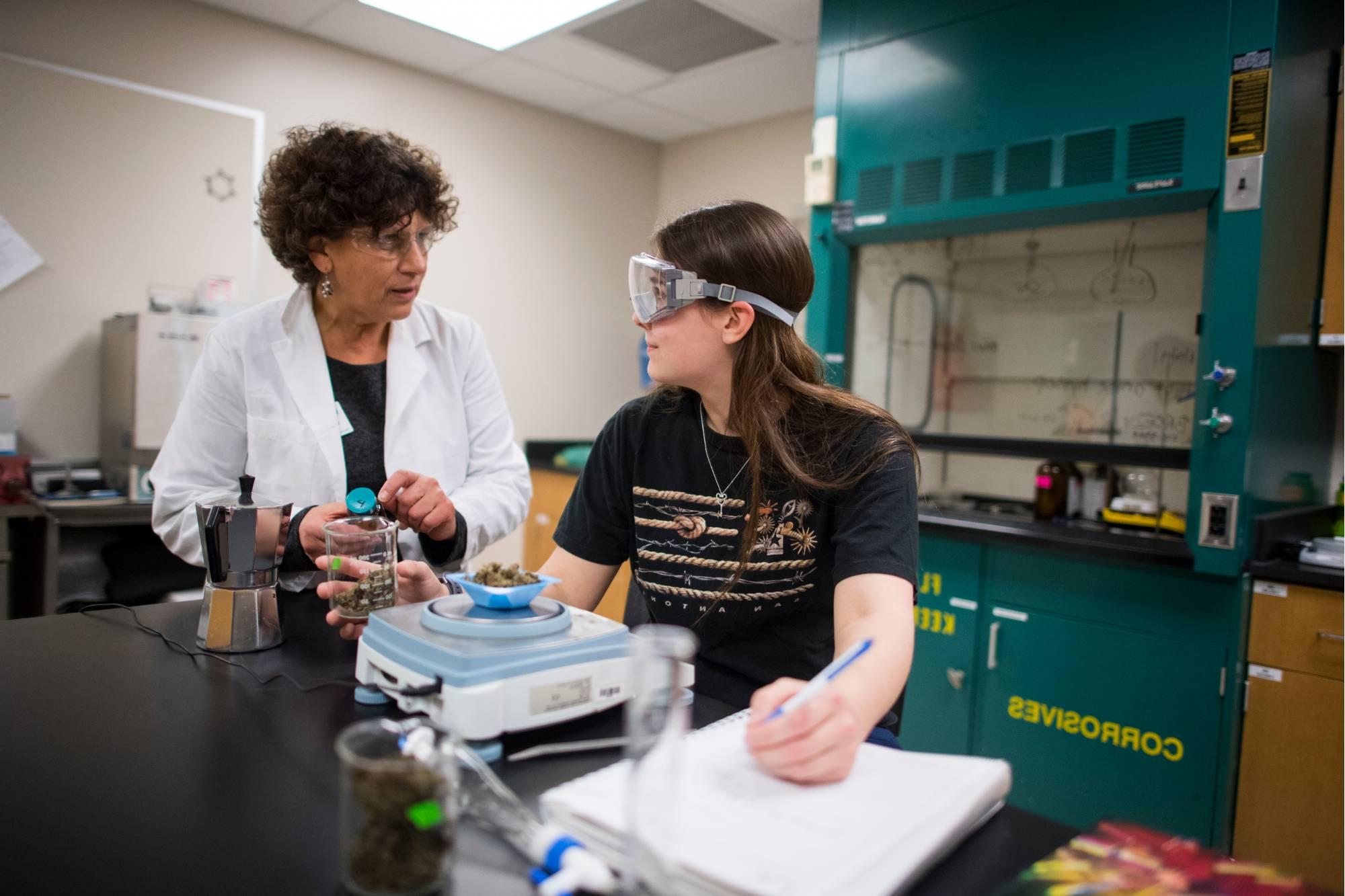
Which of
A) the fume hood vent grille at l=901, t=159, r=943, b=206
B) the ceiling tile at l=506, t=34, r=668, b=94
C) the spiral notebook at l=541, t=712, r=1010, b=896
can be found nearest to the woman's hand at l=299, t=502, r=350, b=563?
the spiral notebook at l=541, t=712, r=1010, b=896

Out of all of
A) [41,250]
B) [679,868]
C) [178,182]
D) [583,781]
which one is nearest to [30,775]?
[583,781]

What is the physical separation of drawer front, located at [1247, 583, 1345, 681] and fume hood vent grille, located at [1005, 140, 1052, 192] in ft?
4.24

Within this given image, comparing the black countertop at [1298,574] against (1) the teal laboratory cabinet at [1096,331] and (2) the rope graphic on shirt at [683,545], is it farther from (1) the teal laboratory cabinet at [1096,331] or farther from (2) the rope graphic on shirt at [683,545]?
(2) the rope graphic on shirt at [683,545]

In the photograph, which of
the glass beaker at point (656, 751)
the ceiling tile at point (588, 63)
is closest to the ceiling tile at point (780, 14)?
the ceiling tile at point (588, 63)

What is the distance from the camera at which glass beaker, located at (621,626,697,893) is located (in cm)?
55

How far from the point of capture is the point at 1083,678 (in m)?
2.41

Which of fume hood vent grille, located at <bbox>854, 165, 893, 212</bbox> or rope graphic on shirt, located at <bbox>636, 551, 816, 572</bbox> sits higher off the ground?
fume hood vent grille, located at <bbox>854, 165, 893, 212</bbox>

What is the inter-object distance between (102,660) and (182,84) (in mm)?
2942

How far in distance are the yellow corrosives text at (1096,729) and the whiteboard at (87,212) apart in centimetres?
333

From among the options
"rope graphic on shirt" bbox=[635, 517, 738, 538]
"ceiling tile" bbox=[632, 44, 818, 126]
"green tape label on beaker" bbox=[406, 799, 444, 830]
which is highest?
"ceiling tile" bbox=[632, 44, 818, 126]

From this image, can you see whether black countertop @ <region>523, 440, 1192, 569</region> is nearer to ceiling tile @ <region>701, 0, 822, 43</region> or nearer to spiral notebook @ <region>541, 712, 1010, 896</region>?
spiral notebook @ <region>541, 712, 1010, 896</region>

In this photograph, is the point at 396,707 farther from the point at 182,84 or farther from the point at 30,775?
the point at 182,84

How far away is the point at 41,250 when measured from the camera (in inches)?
118

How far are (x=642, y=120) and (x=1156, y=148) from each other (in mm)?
2805
